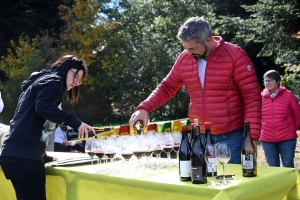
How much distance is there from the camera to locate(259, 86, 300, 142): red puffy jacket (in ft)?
17.7

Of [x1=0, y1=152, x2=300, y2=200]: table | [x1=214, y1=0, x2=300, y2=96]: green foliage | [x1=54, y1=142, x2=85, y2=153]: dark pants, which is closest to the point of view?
[x1=0, y1=152, x2=300, y2=200]: table

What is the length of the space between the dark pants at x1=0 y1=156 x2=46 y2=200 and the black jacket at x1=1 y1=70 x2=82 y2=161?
0.04m

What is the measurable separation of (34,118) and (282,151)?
12.4ft

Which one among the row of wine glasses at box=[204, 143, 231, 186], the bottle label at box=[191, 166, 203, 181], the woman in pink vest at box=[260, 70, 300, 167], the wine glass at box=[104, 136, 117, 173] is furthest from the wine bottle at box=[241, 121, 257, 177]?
the woman in pink vest at box=[260, 70, 300, 167]

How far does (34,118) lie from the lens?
2.79m

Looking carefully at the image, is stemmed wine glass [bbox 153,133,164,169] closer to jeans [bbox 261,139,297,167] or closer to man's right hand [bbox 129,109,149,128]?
man's right hand [bbox 129,109,149,128]

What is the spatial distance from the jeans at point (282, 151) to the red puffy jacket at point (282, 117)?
8 centimetres

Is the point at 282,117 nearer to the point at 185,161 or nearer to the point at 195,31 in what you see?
the point at 195,31

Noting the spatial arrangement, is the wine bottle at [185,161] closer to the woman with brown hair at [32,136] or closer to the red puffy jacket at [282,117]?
the woman with brown hair at [32,136]

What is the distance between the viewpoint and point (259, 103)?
10.00 ft

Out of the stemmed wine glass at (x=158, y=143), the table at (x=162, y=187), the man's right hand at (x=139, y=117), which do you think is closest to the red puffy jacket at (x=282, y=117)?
the man's right hand at (x=139, y=117)

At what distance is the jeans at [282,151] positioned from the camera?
5.40 meters

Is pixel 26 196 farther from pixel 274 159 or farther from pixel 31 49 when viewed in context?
pixel 31 49

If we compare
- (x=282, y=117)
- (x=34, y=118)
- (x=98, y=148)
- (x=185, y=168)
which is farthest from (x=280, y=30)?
(x=185, y=168)
